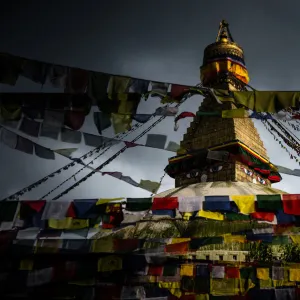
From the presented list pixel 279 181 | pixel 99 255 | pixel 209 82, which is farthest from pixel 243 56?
pixel 99 255

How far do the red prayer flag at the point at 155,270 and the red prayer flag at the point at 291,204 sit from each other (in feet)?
9.01

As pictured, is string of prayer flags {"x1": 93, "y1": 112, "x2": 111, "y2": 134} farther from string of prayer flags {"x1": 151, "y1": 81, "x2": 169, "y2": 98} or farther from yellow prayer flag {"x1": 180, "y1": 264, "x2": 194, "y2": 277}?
yellow prayer flag {"x1": 180, "y1": 264, "x2": 194, "y2": 277}

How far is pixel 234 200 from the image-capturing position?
796 cm

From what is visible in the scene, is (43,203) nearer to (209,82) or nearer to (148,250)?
(148,250)

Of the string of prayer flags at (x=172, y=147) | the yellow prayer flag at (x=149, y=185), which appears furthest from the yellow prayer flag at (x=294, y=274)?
the string of prayer flags at (x=172, y=147)

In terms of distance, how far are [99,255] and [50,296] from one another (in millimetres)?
1156

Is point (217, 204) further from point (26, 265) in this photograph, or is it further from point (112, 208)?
point (26, 265)

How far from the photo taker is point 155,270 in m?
8.00

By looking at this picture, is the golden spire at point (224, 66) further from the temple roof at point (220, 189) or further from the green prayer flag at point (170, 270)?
the green prayer flag at point (170, 270)

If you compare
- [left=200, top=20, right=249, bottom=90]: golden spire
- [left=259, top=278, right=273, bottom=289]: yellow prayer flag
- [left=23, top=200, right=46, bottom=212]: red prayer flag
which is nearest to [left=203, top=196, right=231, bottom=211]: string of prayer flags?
[left=259, top=278, right=273, bottom=289]: yellow prayer flag

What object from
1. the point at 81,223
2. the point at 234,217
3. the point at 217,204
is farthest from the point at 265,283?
the point at 81,223

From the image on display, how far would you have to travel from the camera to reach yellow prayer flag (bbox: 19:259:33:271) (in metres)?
7.58

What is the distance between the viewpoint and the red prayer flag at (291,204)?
7.53 m

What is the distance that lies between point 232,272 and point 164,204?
195 centimetres
